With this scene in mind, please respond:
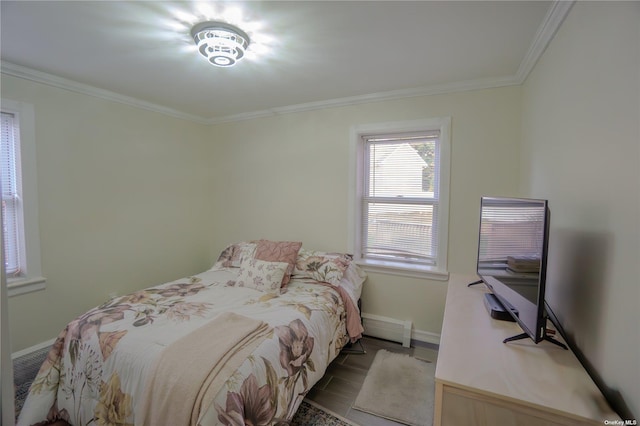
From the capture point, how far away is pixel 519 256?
1.43 meters

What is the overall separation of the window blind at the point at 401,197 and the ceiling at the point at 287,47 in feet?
1.56

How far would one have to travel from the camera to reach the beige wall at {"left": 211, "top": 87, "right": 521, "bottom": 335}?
2473mm

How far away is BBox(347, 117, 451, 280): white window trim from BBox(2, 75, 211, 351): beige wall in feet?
6.88

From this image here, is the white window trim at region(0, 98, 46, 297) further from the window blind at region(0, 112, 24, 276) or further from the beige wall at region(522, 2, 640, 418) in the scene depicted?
the beige wall at region(522, 2, 640, 418)

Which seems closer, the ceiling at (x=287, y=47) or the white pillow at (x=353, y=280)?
the ceiling at (x=287, y=47)

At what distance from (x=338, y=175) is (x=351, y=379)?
1869 mm

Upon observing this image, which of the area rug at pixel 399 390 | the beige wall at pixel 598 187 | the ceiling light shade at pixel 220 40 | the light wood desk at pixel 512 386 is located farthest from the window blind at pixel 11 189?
the beige wall at pixel 598 187

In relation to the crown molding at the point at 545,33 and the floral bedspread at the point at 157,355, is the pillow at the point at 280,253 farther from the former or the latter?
the crown molding at the point at 545,33

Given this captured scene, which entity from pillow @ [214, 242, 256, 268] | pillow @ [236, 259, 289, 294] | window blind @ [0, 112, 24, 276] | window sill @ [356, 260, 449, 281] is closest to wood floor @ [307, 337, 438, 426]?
window sill @ [356, 260, 449, 281]

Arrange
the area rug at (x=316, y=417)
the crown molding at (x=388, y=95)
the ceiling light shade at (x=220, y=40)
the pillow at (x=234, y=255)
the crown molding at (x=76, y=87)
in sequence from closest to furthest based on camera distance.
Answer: the ceiling light shade at (x=220, y=40) < the area rug at (x=316, y=417) < the crown molding at (x=76, y=87) < the crown molding at (x=388, y=95) < the pillow at (x=234, y=255)

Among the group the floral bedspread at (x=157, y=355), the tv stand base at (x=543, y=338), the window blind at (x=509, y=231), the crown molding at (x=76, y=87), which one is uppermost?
the crown molding at (x=76, y=87)

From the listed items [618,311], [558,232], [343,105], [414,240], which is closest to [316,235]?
[414,240]

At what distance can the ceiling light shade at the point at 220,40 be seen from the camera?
1696 mm

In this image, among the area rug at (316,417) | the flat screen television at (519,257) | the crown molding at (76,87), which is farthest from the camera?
the crown molding at (76,87)
